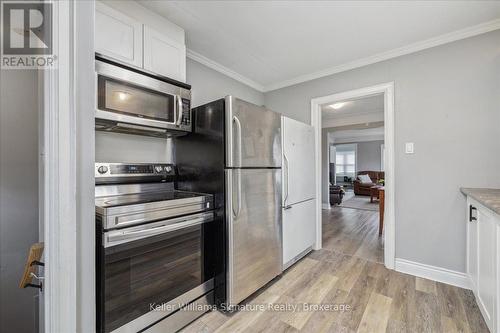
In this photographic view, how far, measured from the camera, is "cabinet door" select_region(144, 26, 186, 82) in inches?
67.7

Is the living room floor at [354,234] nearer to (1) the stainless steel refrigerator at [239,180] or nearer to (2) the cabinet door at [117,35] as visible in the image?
(1) the stainless steel refrigerator at [239,180]

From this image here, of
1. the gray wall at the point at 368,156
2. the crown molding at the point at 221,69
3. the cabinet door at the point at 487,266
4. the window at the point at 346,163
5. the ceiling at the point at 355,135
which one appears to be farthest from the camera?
the window at the point at 346,163

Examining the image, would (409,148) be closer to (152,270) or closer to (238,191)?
(238,191)

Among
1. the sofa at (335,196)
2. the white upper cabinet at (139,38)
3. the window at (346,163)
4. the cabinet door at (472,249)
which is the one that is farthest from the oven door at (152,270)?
the window at (346,163)

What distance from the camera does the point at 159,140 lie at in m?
2.07

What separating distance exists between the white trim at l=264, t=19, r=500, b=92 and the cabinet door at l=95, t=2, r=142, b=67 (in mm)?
2245

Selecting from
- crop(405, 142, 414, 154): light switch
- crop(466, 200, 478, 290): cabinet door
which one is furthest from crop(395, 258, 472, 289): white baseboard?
crop(405, 142, 414, 154): light switch

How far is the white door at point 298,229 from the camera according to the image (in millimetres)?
2367

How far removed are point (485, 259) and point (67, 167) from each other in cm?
241

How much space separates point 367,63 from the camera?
2.61m

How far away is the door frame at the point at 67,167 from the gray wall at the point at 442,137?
111 inches

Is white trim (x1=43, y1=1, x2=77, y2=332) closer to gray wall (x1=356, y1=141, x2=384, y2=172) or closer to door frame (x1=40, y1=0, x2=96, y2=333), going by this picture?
door frame (x1=40, y1=0, x2=96, y2=333)

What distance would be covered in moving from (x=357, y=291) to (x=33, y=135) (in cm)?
253

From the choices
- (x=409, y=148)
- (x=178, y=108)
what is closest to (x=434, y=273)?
(x=409, y=148)
